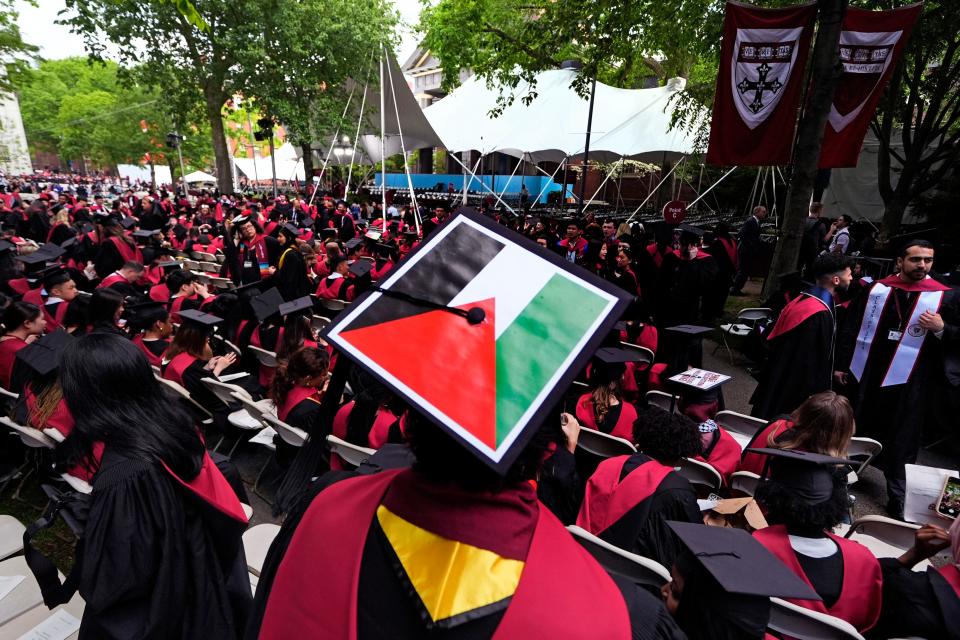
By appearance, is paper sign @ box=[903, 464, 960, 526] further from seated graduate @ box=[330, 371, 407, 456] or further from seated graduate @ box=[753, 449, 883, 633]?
seated graduate @ box=[330, 371, 407, 456]

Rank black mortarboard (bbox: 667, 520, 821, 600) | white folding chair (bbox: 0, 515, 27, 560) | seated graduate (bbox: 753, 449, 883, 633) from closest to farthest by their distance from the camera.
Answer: black mortarboard (bbox: 667, 520, 821, 600) → seated graduate (bbox: 753, 449, 883, 633) → white folding chair (bbox: 0, 515, 27, 560)

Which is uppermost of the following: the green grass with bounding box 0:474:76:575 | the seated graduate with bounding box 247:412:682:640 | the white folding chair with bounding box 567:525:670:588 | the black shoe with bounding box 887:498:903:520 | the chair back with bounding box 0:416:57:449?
the seated graduate with bounding box 247:412:682:640

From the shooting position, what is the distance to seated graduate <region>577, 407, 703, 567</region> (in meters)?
2.19

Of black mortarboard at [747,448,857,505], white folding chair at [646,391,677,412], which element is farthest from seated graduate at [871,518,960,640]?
white folding chair at [646,391,677,412]

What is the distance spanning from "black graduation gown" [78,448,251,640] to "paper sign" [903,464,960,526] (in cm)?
304

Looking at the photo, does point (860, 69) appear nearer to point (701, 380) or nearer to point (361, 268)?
point (701, 380)

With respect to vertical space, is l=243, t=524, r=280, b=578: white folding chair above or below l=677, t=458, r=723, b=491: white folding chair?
below

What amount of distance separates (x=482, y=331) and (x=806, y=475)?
1606 millimetres

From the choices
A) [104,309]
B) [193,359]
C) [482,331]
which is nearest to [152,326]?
[104,309]

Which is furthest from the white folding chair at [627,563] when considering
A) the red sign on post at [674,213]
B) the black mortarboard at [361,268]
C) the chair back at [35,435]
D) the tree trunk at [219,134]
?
the tree trunk at [219,134]

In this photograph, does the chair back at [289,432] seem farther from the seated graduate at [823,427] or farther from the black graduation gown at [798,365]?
the black graduation gown at [798,365]

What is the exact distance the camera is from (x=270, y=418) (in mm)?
3266

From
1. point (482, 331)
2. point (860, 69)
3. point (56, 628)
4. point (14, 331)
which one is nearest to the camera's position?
point (482, 331)

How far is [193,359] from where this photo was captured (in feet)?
13.2
